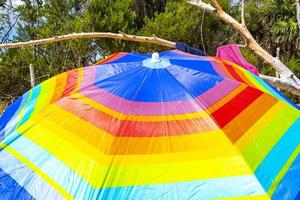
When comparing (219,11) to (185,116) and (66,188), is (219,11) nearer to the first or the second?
(185,116)

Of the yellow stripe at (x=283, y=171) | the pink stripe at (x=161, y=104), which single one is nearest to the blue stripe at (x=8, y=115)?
the pink stripe at (x=161, y=104)

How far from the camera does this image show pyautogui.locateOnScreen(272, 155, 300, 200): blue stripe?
1.89 meters

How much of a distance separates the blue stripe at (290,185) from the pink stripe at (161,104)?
474mm

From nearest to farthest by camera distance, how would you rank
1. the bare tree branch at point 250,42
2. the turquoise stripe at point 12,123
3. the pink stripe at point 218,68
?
the turquoise stripe at point 12,123
the pink stripe at point 218,68
the bare tree branch at point 250,42

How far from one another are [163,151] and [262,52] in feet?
8.44

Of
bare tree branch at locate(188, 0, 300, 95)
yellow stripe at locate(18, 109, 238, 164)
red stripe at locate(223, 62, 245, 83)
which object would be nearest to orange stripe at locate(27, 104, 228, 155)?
yellow stripe at locate(18, 109, 238, 164)

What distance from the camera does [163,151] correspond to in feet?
6.31

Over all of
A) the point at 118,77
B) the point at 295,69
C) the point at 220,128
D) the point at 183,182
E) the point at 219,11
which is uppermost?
the point at 219,11

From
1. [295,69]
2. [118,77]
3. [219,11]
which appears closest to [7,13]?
[295,69]

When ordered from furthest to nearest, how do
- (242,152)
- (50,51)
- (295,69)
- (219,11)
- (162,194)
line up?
(295,69), (50,51), (219,11), (242,152), (162,194)

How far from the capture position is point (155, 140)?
6.40ft

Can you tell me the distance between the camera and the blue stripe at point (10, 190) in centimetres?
193

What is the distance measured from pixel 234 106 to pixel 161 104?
0.36 m

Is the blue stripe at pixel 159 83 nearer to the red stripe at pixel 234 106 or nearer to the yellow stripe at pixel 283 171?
the red stripe at pixel 234 106
